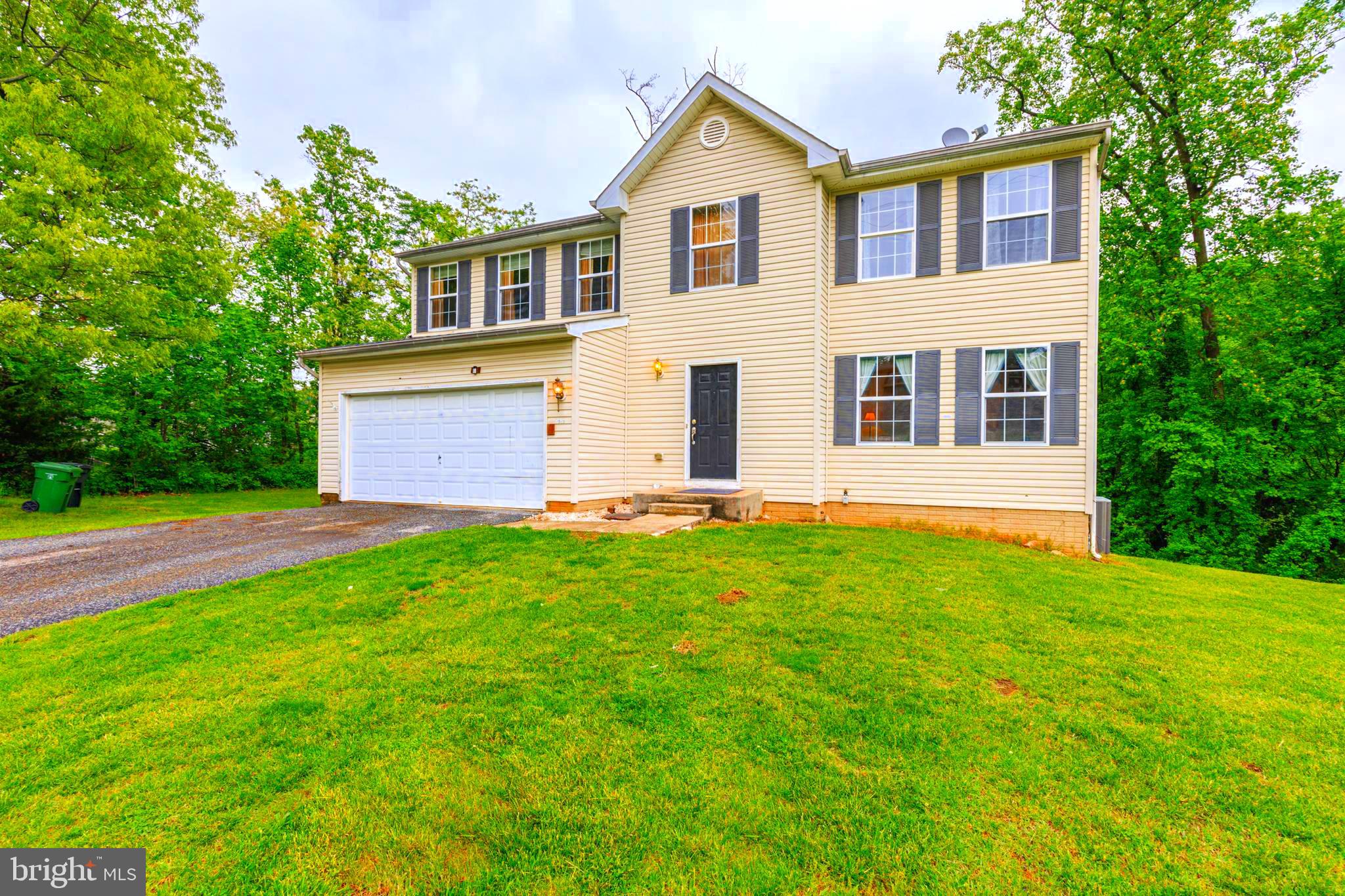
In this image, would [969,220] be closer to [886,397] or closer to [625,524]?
[886,397]

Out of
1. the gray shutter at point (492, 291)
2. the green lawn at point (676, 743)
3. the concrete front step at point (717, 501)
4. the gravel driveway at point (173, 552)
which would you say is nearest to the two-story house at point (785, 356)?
the concrete front step at point (717, 501)

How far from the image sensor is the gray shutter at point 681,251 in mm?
9398

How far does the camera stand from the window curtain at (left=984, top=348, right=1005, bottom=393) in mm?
7949

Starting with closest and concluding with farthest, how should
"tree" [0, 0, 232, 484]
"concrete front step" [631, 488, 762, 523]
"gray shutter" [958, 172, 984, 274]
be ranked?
"concrete front step" [631, 488, 762, 523] < "gray shutter" [958, 172, 984, 274] < "tree" [0, 0, 232, 484]

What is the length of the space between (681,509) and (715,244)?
4.87 meters

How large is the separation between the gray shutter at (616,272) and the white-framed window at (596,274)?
0.04 metres

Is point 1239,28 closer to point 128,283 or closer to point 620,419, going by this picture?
point 620,419

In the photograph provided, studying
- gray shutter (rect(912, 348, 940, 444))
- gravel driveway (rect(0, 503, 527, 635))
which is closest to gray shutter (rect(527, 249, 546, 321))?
gravel driveway (rect(0, 503, 527, 635))

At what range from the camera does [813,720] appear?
258cm

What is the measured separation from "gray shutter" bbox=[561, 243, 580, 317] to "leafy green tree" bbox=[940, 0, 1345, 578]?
12.3 metres

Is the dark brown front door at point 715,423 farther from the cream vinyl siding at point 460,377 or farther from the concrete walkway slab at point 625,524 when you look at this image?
the cream vinyl siding at point 460,377

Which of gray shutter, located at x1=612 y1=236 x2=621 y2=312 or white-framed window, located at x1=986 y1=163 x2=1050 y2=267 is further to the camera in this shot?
gray shutter, located at x1=612 y1=236 x2=621 y2=312

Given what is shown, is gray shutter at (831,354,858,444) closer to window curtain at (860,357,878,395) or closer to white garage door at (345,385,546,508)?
window curtain at (860,357,878,395)

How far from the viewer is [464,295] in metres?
11.6
